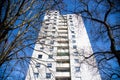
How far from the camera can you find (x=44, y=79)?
89.9 feet

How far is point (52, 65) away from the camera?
30.8m

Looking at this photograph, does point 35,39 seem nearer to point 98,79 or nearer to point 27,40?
point 27,40

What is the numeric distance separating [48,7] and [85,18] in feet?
9.14

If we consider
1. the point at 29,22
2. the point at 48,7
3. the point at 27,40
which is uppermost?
the point at 48,7

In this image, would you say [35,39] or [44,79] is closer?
[35,39]

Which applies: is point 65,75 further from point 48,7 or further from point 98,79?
point 48,7

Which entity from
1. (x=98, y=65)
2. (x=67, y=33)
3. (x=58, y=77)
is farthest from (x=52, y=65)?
(x=98, y=65)

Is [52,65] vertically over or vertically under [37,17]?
over

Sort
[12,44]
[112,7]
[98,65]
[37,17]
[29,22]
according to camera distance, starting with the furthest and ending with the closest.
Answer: [98,65], [112,7], [37,17], [29,22], [12,44]

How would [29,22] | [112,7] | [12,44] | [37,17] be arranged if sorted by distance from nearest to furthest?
[12,44] → [29,22] → [37,17] → [112,7]

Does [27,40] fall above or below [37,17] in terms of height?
below

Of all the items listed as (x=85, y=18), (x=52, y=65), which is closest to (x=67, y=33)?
(x=52, y=65)

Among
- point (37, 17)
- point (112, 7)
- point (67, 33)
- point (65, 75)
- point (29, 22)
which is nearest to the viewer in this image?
point (29, 22)

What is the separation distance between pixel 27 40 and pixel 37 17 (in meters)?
0.92
